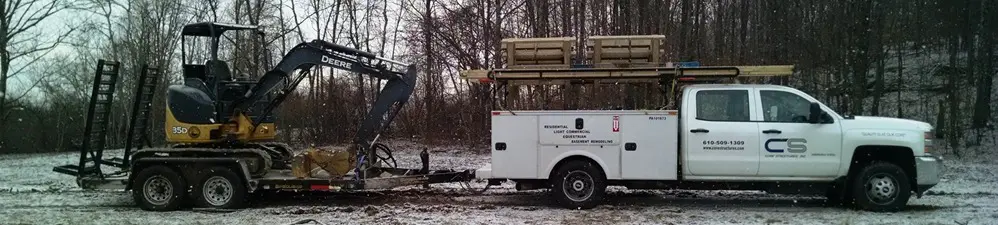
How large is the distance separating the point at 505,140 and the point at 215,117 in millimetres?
4309

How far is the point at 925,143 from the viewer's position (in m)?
9.22

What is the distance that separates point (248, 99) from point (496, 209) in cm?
413

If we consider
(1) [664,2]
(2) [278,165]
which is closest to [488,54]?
(1) [664,2]

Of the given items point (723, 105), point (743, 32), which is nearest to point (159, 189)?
point (723, 105)

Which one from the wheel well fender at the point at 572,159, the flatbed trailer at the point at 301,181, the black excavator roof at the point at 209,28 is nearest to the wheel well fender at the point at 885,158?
the wheel well fender at the point at 572,159

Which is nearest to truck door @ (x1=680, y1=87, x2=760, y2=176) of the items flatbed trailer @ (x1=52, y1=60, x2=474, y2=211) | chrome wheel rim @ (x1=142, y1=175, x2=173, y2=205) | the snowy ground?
the snowy ground

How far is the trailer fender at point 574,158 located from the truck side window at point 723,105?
138 centimetres

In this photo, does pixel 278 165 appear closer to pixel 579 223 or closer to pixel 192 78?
pixel 192 78

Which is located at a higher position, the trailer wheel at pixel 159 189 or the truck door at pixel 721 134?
the truck door at pixel 721 134

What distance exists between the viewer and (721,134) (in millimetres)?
9398

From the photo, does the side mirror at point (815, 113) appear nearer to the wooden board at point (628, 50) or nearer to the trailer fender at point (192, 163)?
the wooden board at point (628, 50)

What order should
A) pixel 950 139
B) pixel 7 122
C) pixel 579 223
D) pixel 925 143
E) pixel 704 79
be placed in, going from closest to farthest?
pixel 579 223 < pixel 925 143 < pixel 704 79 < pixel 950 139 < pixel 7 122

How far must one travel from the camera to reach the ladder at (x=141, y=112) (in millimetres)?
10938

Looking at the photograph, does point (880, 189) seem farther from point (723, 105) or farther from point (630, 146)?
point (630, 146)
